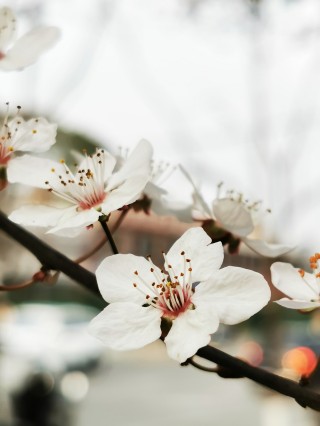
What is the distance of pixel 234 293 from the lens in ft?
2.00

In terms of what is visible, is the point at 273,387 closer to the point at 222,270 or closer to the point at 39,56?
the point at 222,270

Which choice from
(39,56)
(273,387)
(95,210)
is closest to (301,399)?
(273,387)

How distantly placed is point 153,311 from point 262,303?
0.37 feet

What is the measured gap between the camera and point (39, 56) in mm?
796

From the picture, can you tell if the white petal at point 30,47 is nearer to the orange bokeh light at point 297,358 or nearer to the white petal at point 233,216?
the white petal at point 233,216

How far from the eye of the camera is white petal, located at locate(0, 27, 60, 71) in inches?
31.3

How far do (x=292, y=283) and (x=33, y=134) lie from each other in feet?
1.04

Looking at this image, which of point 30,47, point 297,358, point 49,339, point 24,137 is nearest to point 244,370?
point 24,137

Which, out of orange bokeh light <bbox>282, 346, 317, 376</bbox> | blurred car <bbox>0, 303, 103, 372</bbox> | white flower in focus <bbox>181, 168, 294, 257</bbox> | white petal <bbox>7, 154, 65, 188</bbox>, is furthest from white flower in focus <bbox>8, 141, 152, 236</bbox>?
blurred car <bbox>0, 303, 103, 372</bbox>

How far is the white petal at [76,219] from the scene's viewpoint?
652mm

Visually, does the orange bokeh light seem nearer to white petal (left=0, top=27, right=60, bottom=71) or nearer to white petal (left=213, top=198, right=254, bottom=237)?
white petal (left=213, top=198, right=254, bottom=237)

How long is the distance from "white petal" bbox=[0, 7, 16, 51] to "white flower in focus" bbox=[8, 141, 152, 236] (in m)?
0.17

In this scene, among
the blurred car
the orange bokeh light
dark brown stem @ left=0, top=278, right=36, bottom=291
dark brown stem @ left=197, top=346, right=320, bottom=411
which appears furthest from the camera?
the blurred car

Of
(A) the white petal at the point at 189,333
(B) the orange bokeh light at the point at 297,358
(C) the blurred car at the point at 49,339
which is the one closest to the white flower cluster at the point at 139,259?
(A) the white petal at the point at 189,333
